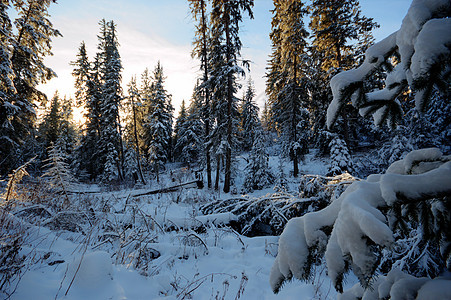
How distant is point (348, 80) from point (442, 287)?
1.17 metres

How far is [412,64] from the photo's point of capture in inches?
37.0

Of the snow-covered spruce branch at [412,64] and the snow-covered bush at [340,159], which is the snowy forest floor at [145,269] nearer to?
the snow-covered spruce branch at [412,64]

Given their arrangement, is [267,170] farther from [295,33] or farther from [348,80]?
[348,80]

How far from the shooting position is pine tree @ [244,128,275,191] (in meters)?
15.6

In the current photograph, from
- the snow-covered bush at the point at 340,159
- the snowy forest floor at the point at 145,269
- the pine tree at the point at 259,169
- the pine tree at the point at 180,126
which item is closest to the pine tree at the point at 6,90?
the snowy forest floor at the point at 145,269

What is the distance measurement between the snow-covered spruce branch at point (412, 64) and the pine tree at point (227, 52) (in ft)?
41.3

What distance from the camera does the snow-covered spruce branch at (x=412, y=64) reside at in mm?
893

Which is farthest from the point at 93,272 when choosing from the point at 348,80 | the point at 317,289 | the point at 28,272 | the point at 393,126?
the point at 393,126

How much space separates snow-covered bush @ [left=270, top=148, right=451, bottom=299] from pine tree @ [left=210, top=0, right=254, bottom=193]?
522 inches

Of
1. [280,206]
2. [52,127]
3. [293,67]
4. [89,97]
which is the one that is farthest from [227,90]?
[52,127]

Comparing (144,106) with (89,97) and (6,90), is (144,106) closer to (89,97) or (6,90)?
(89,97)

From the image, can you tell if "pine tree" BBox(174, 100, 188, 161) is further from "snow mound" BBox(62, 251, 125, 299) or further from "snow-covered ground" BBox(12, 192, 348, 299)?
"snow mound" BBox(62, 251, 125, 299)

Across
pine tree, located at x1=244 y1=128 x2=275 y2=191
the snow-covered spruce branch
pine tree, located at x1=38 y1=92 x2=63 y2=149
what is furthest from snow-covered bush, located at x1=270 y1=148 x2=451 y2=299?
pine tree, located at x1=38 y1=92 x2=63 y2=149

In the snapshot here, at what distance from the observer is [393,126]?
71.1 inches
